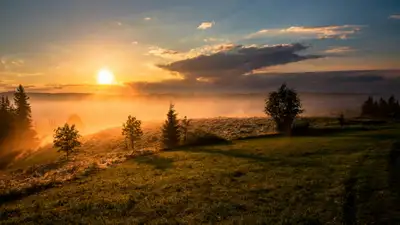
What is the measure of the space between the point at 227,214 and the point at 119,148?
8413cm

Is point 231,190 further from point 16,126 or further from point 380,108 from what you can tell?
point 380,108

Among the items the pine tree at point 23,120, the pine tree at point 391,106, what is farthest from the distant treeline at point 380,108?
the pine tree at point 23,120

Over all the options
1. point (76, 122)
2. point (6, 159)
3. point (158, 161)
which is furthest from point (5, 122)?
point (158, 161)

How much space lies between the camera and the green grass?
2498cm

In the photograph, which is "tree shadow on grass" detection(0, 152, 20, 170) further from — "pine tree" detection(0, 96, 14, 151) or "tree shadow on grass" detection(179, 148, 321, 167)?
"tree shadow on grass" detection(179, 148, 321, 167)

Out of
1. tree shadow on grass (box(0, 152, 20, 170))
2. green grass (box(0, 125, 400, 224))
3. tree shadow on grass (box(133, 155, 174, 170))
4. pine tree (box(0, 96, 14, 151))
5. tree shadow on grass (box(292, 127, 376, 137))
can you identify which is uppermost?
pine tree (box(0, 96, 14, 151))

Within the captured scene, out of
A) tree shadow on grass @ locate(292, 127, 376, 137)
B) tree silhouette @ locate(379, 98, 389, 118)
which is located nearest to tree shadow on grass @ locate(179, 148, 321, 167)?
tree shadow on grass @ locate(292, 127, 376, 137)

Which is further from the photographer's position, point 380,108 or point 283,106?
point 380,108

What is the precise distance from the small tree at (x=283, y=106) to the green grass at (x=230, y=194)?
157ft

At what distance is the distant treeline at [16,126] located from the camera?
4304 inches

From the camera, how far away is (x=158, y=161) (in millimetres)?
53781

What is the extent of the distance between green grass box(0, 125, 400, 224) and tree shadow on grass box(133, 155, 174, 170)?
537 mm

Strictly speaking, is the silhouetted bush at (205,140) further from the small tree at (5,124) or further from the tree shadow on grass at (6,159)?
the small tree at (5,124)

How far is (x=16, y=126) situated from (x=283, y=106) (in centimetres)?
9164
